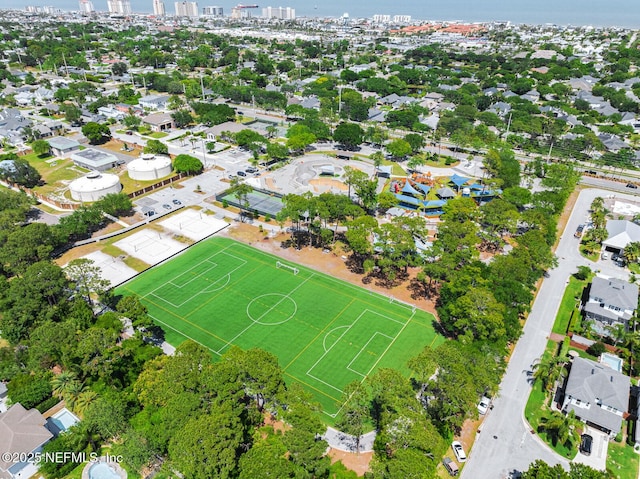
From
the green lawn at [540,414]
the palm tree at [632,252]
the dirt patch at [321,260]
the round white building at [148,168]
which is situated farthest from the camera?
the round white building at [148,168]

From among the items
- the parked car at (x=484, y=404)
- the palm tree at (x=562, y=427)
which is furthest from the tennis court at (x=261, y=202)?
the palm tree at (x=562, y=427)

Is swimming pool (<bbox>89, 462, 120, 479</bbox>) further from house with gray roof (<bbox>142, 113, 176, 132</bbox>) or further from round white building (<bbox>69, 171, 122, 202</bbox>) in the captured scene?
house with gray roof (<bbox>142, 113, 176, 132</bbox>)

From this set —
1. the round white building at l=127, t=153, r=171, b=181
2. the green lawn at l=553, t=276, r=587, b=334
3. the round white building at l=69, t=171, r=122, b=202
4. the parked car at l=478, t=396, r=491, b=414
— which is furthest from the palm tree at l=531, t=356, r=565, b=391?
the round white building at l=127, t=153, r=171, b=181

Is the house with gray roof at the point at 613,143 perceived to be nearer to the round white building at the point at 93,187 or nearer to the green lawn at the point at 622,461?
the green lawn at the point at 622,461

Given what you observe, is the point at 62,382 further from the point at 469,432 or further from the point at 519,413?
the point at 519,413

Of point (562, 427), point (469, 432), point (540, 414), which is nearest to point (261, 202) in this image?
point (469, 432)

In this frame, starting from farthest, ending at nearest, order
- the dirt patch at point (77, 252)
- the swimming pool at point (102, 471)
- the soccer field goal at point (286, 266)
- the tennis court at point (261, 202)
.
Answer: the tennis court at point (261, 202) → the dirt patch at point (77, 252) → the soccer field goal at point (286, 266) → the swimming pool at point (102, 471)
